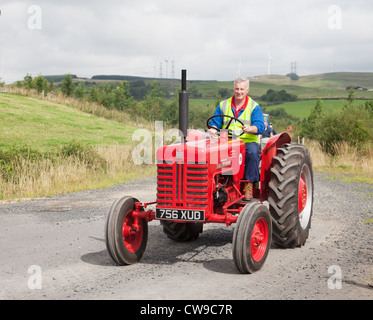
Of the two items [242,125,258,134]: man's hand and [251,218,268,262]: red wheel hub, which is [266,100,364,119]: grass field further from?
[251,218,268,262]: red wheel hub

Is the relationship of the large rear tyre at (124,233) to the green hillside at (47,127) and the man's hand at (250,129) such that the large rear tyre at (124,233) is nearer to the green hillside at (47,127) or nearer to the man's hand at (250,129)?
the man's hand at (250,129)

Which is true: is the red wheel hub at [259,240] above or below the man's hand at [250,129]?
below

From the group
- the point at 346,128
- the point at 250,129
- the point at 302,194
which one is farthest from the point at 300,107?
the point at 250,129

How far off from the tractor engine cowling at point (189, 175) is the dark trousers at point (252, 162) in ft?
1.95

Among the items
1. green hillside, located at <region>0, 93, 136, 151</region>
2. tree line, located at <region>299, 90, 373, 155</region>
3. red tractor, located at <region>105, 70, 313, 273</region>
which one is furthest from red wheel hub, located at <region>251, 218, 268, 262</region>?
green hillside, located at <region>0, 93, 136, 151</region>

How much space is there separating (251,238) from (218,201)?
74 cm

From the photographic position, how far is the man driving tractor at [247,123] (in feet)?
21.4

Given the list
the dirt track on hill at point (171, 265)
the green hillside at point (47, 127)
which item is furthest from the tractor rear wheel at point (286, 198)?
the green hillside at point (47, 127)

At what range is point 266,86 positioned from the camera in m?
95.8

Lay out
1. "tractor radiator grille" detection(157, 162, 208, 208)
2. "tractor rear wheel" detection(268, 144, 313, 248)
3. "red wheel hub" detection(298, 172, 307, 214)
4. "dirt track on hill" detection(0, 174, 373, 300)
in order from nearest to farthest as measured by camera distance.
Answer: "dirt track on hill" detection(0, 174, 373, 300)
"tractor radiator grille" detection(157, 162, 208, 208)
"tractor rear wheel" detection(268, 144, 313, 248)
"red wheel hub" detection(298, 172, 307, 214)

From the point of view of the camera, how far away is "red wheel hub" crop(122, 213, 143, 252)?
606cm

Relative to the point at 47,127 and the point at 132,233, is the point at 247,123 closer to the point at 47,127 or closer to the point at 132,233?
the point at 132,233

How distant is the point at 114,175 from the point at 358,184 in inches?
288

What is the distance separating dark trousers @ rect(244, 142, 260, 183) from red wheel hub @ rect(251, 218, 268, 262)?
839mm
